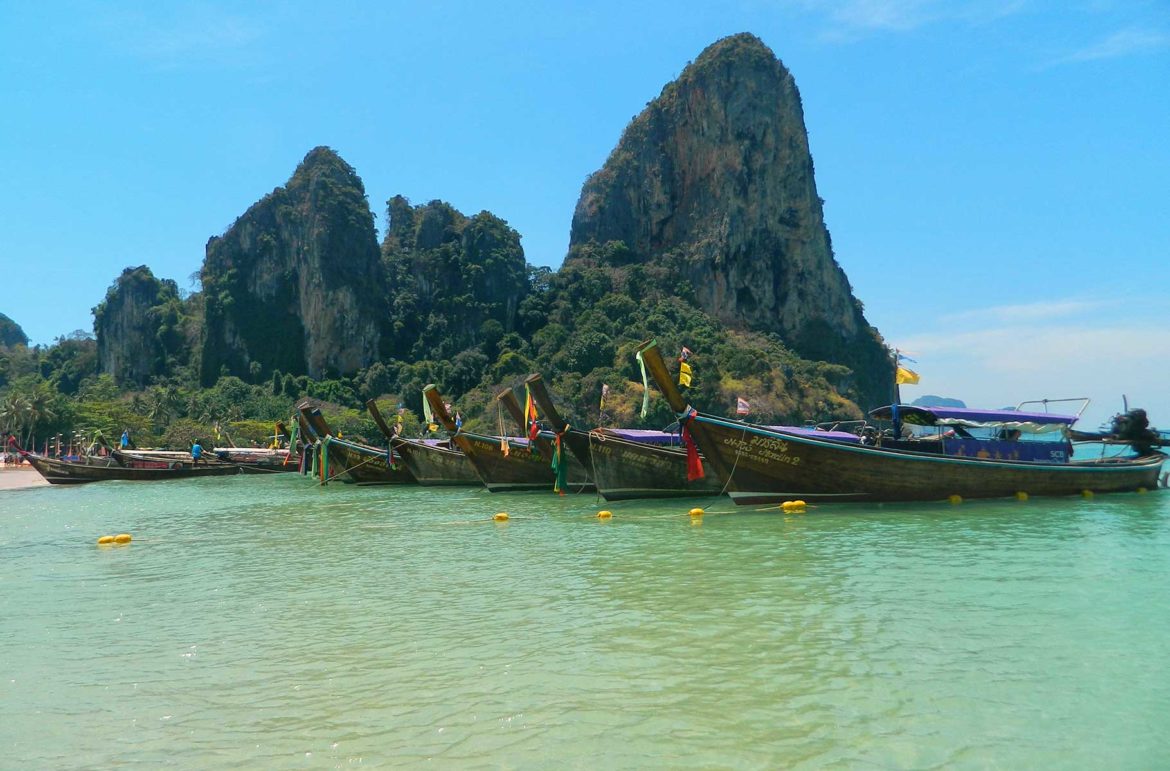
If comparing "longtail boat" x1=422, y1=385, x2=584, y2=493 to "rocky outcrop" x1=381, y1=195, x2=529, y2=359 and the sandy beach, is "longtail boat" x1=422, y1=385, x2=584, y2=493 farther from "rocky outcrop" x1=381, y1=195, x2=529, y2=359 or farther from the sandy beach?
"rocky outcrop" x1=381, y1=195, x2=529, y2=359

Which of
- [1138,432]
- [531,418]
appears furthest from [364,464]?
[1138,432]

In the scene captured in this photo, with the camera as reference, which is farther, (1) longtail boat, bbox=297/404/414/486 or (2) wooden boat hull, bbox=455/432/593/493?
(1) longtail boat, bbox=297/404/414/486

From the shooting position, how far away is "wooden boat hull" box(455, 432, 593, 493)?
23484mm

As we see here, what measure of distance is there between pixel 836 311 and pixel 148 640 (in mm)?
91262

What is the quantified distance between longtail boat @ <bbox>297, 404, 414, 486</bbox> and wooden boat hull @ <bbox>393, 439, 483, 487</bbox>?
86 cm

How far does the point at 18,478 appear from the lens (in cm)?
3959

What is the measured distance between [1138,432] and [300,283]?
3006 inches

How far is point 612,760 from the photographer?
4.60 m

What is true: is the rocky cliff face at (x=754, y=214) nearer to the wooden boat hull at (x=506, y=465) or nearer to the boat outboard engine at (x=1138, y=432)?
the boat outboard engine at (x=1138, y=432)

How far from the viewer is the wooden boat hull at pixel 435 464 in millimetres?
26531

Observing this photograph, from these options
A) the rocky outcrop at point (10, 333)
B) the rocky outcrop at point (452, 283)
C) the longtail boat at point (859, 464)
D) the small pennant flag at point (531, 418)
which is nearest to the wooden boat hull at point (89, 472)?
the small pennant flag at point (531, 418)

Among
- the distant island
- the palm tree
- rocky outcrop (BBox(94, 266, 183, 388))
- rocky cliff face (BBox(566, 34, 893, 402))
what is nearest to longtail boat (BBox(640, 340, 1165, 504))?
the distant island

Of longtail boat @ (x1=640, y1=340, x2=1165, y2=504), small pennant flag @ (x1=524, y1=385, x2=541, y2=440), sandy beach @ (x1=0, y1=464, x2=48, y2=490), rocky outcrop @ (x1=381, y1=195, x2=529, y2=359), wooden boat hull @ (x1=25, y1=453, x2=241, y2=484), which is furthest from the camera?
rocky outcrop @ (x1=381, y1=195, x2=529, y2=359)

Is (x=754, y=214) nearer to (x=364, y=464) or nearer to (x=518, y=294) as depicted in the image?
(x=518, y=294)
